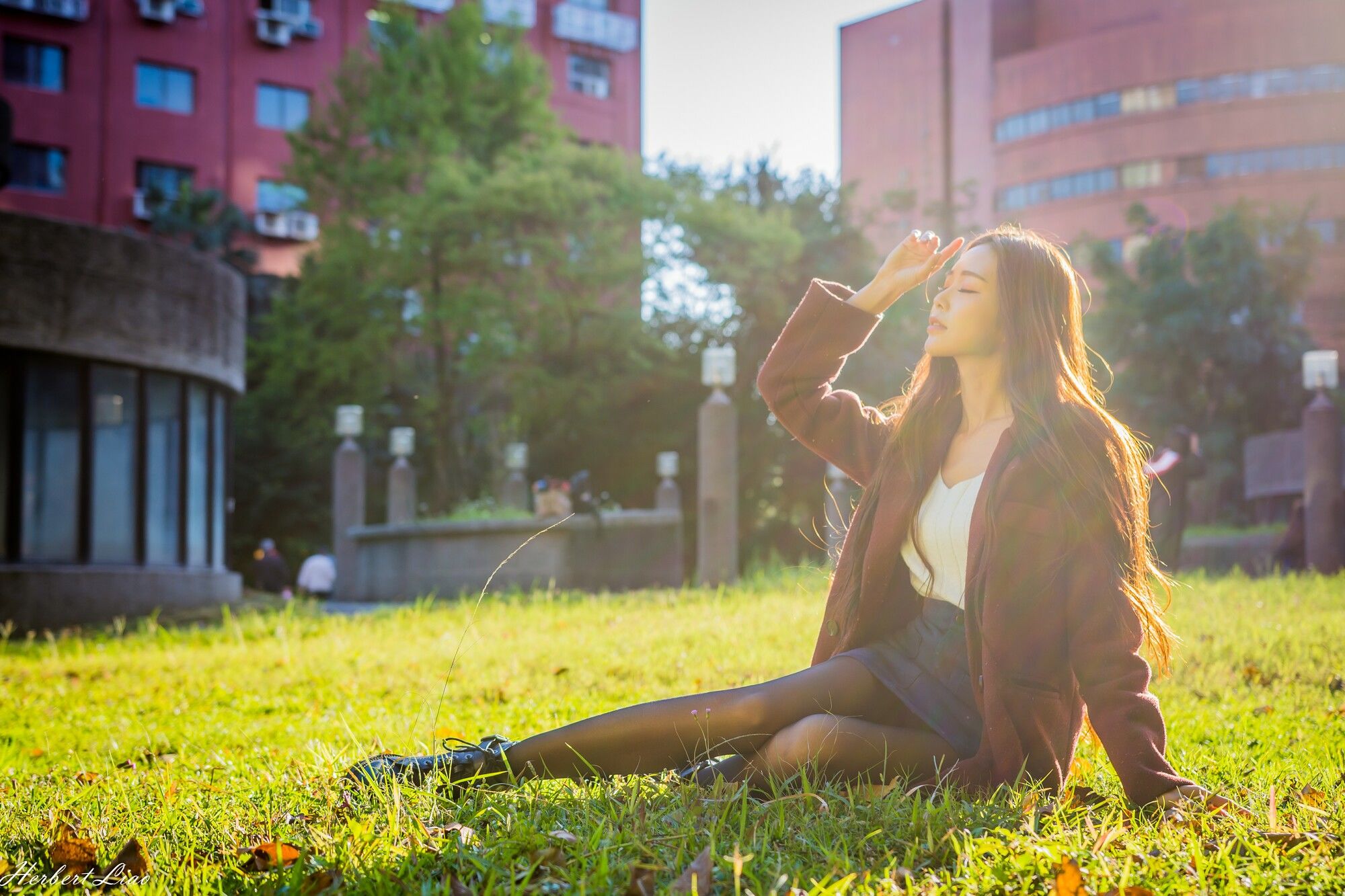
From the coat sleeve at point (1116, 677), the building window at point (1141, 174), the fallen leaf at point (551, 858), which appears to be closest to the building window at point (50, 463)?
the fallen leaf at point (551, 858)

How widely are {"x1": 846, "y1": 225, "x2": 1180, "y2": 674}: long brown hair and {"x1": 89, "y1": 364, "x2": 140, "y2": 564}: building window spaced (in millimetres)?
11614

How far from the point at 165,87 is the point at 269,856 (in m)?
38.6

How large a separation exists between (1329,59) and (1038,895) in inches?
1887

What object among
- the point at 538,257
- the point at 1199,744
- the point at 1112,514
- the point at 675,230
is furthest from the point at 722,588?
the point at 675,230

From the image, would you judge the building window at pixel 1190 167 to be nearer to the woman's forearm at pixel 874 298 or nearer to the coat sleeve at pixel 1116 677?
the woman's forearm at pixel 874 298

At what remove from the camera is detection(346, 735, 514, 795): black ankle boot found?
9.86 feet

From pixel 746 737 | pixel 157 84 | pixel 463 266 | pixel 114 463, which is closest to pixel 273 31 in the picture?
pixel 157 84

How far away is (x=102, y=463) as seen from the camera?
13.3 metres

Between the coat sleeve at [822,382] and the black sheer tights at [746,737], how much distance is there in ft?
2.56

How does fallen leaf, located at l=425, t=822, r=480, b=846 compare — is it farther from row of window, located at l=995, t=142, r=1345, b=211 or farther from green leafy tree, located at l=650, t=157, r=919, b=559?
row of window, located at l=995, t=142, r=1345, b=211

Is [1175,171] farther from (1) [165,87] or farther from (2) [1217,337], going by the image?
(1) [165,87]

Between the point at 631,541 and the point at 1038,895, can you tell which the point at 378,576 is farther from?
the point at 1038,895

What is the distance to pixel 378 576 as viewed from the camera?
19484 millimetres

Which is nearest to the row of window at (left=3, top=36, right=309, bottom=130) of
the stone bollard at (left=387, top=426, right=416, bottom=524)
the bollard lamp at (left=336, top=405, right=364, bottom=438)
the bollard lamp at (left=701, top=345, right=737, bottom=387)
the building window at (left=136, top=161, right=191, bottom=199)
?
the building window at (left=136, top=161, right=191, bottom=199)
